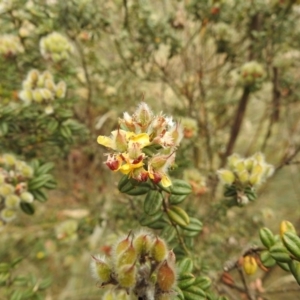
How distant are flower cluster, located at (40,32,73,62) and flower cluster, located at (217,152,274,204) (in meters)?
0.66

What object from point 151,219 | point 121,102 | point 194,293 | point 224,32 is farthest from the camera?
point 121,102

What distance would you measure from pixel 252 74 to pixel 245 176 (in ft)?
1.99

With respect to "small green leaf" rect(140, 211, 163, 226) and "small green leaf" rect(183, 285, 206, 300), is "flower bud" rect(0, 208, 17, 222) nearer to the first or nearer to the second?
"small green leaf" rect(140, 211, 163, 226)

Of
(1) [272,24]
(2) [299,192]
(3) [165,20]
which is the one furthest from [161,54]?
(2) [299,192]

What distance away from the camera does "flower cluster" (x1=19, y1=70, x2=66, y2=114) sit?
0.99 meters

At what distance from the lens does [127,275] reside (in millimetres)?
567

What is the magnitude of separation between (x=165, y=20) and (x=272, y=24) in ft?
1.31

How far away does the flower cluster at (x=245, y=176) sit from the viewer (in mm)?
829

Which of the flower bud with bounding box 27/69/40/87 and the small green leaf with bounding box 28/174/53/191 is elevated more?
the flower bud with bounding box 27/69/40/87

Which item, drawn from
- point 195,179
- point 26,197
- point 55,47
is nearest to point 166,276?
point 26,197

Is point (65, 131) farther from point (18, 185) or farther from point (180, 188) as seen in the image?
point (180, 188)

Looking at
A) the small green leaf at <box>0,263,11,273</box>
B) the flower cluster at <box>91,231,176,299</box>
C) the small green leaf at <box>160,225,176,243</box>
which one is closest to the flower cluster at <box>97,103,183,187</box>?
the flower cluster at <box>91,231,176,299</box>

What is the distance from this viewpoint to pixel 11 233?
2.06 m

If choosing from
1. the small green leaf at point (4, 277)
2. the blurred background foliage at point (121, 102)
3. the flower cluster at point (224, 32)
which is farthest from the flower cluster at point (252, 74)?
the small green leaf at point (4, 277)
